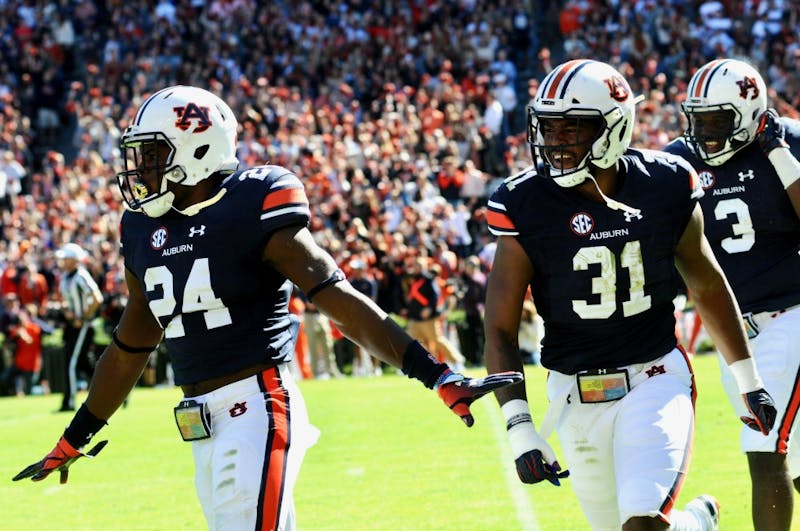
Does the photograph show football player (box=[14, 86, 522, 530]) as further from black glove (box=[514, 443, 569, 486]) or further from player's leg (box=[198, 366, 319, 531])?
black glove (box=[514, 443, 569, 486])

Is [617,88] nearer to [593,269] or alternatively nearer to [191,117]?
[593,269]

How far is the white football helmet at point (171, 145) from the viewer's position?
430cm

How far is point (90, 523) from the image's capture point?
7.55 metres

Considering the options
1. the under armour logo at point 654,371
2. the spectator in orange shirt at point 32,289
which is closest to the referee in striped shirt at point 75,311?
the spectator in orange shirt at point 32,289

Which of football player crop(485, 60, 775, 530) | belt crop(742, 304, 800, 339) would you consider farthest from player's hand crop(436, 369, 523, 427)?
belt crop(742, 304, 800, 339)

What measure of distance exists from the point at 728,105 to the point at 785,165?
13.8 inches

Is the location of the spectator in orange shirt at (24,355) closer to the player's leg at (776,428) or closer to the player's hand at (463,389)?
the player's leg at (776,428)

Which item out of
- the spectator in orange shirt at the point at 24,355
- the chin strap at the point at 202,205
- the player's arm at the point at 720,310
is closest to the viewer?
the chin strap at the point at 202,205

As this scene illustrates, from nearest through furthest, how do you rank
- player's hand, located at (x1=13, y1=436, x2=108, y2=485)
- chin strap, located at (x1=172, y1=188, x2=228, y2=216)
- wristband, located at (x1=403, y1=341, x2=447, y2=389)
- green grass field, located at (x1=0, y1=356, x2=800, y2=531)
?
wristband, located at (x1=403, y1=341, x2=447, y2=389) → chin strap, located at (x1=172, y1=188, x2=228, y2=216) → player's hand, located at (x1=13, y1=436, x2=108, y2=485) → green grass field, located at (x1=0, y1=356, x2=800, y2=531)

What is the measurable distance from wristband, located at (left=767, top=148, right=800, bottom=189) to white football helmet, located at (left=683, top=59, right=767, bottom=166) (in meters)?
0.13

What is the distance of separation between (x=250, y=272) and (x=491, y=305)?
81 centimetres

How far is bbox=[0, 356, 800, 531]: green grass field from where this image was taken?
7297 mm

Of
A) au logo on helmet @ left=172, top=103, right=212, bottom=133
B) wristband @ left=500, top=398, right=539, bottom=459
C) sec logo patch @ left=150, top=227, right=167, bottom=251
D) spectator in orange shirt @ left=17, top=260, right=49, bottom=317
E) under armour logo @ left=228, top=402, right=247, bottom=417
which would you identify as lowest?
Answer: spectator in orange shirt @ left=17, top=260, right=49, bottom=317

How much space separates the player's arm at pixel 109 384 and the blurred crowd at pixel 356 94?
38.0 ft
